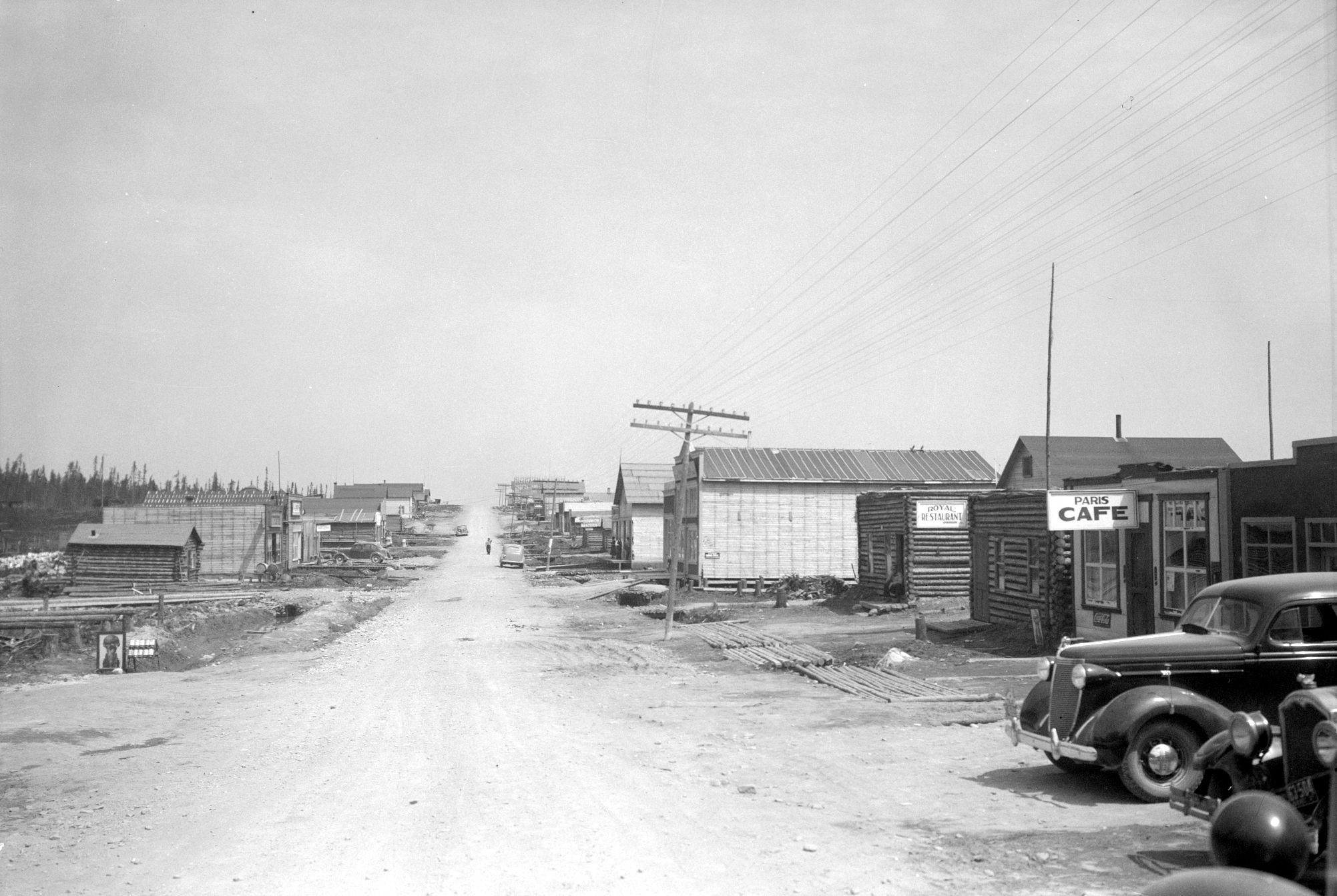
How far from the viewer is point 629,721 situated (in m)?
13.8

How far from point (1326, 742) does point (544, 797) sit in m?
6.16

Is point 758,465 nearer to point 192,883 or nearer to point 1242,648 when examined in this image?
point 1242,648

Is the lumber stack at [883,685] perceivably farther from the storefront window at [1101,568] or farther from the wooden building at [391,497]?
the wooden building at [391,497]

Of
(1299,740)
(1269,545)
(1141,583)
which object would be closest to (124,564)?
(1141,583)

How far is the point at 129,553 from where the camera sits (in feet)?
150

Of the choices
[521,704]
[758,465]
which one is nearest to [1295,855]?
[521,704]

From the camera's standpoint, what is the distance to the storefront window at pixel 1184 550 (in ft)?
56.9

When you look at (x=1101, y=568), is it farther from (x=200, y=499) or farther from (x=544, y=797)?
(x=200, y=499)

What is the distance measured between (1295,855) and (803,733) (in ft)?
27.2

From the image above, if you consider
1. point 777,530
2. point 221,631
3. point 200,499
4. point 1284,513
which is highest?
point 200,499

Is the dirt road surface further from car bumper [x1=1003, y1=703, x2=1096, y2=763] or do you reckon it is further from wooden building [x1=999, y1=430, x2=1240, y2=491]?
wooden building [x1=999, y1=430, x2=1240, y2=491]

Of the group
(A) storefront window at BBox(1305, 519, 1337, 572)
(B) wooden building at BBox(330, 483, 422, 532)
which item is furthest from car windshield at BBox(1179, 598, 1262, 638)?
(B) wooden building at BBox(330, 483, 422, 532)

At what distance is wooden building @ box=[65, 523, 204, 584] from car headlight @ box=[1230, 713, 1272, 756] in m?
46.7

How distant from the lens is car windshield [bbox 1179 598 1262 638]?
9531 mm
